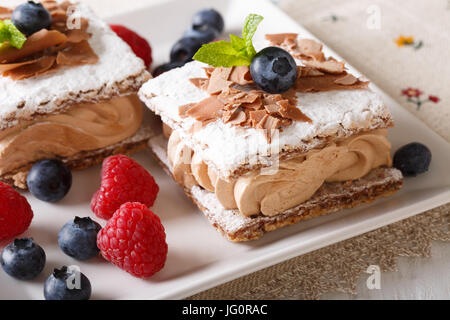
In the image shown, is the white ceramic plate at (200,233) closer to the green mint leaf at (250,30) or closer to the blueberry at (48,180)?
the blueberry at (48,180)

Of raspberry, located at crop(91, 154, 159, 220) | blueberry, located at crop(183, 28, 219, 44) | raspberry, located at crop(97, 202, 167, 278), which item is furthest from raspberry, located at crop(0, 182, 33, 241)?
blueberry, located at crop(183, 28, 219, 44)

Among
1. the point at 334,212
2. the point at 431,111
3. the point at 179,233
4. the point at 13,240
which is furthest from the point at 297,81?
the point at 13,240

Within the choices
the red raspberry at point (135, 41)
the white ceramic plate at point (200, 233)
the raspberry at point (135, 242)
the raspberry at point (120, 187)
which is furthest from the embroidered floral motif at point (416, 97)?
the raspberry at point (135, 242)

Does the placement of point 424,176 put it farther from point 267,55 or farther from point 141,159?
point 141,159

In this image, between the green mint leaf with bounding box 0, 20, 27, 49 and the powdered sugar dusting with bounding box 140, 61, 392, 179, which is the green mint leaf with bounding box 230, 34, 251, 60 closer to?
the powdered sugar dusting with bounding box 140, 61, 392, 179

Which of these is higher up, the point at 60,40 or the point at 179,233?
the point at 60,40
